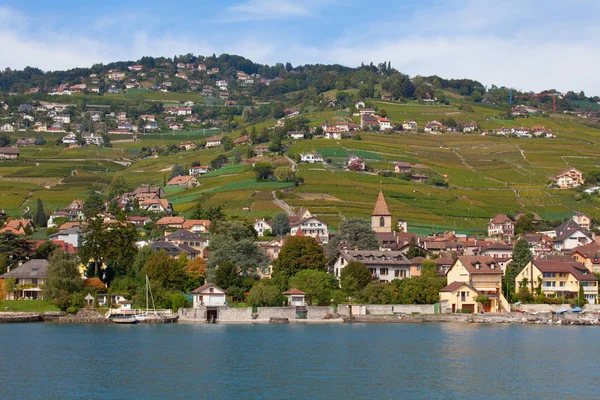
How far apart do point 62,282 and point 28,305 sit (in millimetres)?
4215

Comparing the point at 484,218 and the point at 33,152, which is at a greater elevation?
the point at 33,152

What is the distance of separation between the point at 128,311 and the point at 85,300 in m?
4.27

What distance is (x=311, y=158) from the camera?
134 metres

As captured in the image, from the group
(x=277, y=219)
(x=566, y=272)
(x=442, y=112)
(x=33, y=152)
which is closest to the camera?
(x=566, y=272)

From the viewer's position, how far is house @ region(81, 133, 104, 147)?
597ft

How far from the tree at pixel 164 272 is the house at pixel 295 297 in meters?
9.40

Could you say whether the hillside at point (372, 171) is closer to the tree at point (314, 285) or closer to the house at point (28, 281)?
the tree at point (314, 285)

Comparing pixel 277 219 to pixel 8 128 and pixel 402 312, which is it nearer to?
pixel 402 312

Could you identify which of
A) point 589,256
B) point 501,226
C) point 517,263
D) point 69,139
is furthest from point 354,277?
point 69,139

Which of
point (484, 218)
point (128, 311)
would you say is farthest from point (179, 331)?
point (484, 218)

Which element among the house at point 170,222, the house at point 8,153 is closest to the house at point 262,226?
the house at point 170,222

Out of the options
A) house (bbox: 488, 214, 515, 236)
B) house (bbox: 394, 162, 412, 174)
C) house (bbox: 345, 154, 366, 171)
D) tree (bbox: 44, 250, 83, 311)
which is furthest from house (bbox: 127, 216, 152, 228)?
house (bbox: 488, 214, 515, 236)

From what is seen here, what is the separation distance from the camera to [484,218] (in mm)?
107250

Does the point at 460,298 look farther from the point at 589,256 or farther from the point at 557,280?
the point at 589,256
